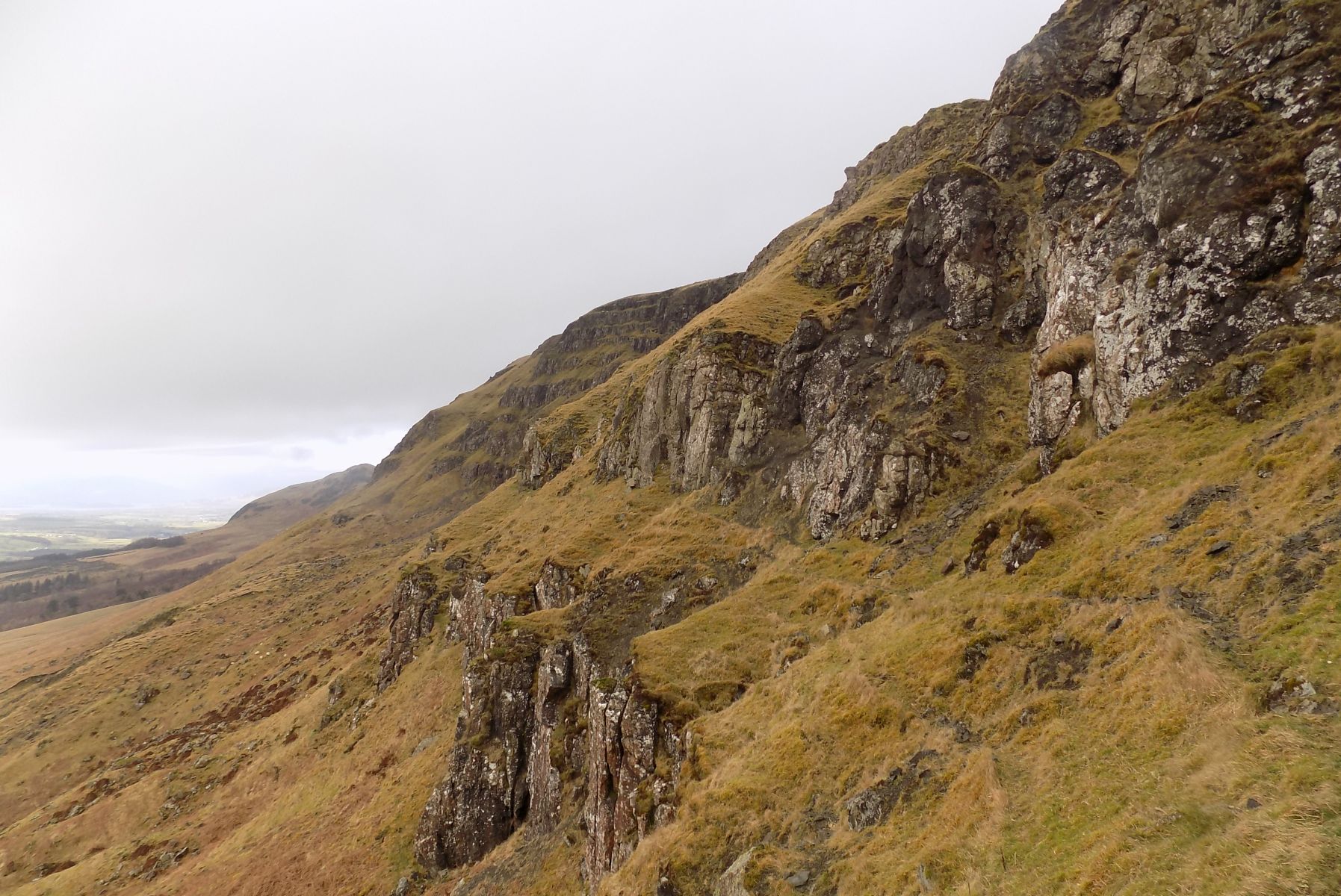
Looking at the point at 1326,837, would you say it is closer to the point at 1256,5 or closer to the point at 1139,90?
the point at 1256,5

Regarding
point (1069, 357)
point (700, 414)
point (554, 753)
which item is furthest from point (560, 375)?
point (1069, 357)

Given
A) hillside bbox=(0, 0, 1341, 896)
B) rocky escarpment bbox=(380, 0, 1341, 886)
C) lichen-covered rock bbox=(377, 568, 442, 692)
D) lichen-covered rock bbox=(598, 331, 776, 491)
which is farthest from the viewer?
lichen-covered rock bbox=(377, 568, 442, 692)

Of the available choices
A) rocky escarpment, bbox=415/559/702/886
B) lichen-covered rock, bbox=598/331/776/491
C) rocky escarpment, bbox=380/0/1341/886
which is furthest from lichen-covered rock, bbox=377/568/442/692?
lichen-covered rock, bbox=598/331/776/491

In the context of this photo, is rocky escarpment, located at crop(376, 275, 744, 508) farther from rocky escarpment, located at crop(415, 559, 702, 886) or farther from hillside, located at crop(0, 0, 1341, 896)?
rocky escarpment, located at crop(415, 559, 702, 886)

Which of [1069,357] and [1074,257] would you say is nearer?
[1069,357]

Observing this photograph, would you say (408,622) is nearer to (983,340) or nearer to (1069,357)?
(983,340)

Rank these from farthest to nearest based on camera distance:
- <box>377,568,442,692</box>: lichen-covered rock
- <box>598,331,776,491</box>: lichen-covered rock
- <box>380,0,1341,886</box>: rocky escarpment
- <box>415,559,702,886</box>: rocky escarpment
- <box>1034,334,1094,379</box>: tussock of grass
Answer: <box>377,568,442,692</box>: lichen-covered rock
<box>598,331,776,491</box>: lichen-covered rock
<box>1034,334,1094,379</box>: tussock of grass
<box>380,0,1341,886</box>: rocky escarpment
<box>415,559,702,886</box>: rocky escarpment

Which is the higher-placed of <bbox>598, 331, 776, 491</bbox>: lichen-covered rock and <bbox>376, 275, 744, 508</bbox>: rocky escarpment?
<bbox>376, 275, 744, 508</bbox>: rocky escarpment

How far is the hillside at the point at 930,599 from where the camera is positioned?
1347 centimetres

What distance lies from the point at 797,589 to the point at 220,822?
57018mm

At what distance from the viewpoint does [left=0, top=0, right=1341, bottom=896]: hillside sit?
530 inches

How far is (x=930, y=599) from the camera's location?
25.4 m

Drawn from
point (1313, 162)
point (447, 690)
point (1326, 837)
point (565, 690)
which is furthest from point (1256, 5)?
point (447, 690)

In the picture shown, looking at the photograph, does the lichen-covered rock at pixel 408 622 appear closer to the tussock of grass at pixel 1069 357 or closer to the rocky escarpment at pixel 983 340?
the rocky escarpment at pixel 983 340
